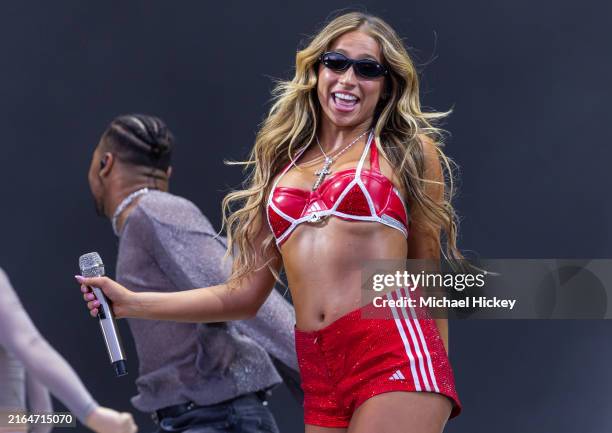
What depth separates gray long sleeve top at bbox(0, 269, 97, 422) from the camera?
3111 mm

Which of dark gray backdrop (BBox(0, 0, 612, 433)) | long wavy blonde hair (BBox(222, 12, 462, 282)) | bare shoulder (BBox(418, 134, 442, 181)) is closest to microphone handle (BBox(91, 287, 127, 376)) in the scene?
long wavy blonde hair (BBox(222, 12, 462, 282))

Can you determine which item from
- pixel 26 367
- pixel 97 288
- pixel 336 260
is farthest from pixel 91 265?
pixel 336 260

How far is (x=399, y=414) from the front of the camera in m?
3.04

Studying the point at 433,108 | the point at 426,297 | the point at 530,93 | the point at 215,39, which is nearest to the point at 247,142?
the point at 215,39

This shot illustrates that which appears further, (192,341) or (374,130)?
(192,341)

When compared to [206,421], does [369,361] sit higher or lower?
higher

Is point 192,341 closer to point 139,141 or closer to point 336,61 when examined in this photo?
point 139,141

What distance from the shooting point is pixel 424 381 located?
3076 millimetres

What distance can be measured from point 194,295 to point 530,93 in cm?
187

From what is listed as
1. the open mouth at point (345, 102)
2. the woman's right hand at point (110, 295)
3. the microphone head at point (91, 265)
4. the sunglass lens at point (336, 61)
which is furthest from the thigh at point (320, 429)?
the sunglass lens at point (336, 61)

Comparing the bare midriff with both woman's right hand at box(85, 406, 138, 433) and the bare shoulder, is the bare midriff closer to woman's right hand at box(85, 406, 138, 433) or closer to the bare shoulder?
the bare shoulder

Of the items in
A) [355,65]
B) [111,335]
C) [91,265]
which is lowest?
[111,335]

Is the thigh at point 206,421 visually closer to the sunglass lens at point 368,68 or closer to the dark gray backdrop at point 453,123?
the dark gray backdrop at point 453,123

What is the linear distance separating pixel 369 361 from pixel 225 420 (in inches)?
33.4
